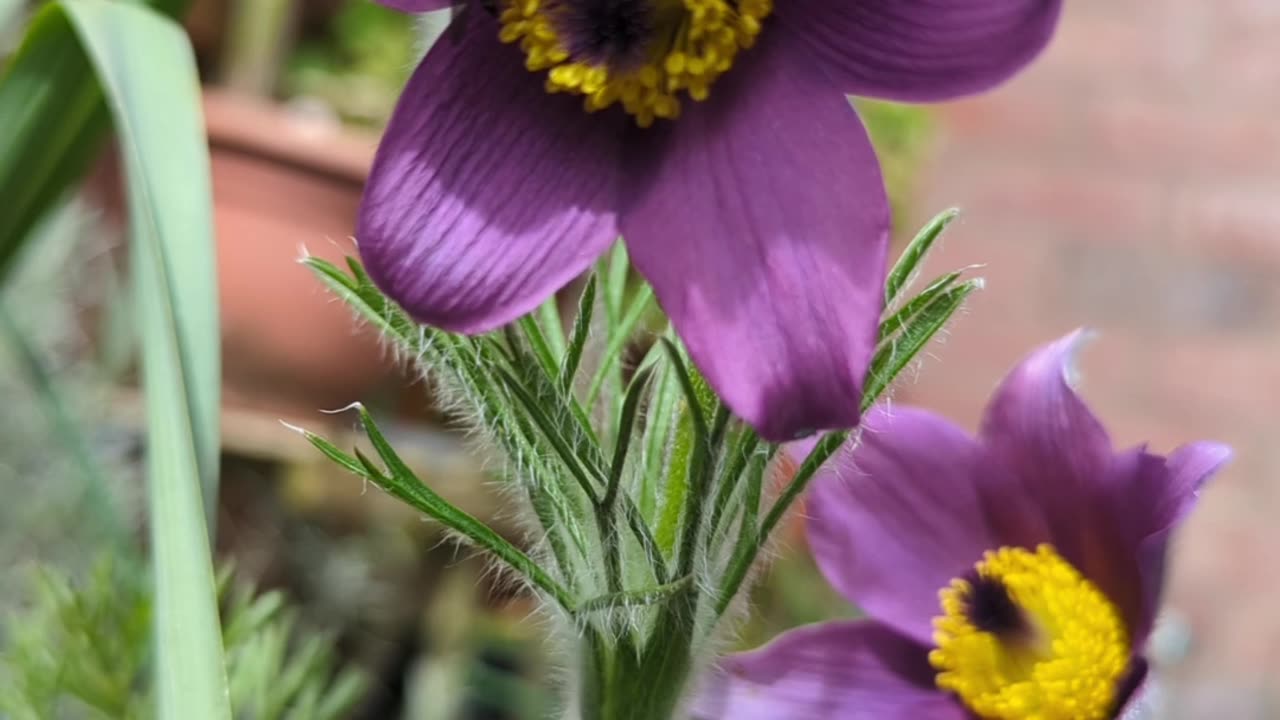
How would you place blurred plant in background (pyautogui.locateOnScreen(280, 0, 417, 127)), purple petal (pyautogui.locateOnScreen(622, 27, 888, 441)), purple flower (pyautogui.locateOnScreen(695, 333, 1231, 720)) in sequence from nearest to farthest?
purple petal (pyautogui.locateOnScreen(622, 27, 888, 441)) → purple flower (pyautogui.locateOnScreen(695, 333, 1231, 720)) → blurred plant in background (pyautogui.locateOnScreen(280, 0, 417, 127))

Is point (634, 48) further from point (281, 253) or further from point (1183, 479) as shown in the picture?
point (281, 253)

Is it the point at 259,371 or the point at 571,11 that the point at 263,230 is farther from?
the point at 571,11

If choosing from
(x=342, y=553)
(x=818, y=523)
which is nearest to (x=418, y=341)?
(x=818, y=523)

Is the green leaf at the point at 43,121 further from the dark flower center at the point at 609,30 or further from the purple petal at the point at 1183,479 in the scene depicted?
the purple petal at the point at 1183,479

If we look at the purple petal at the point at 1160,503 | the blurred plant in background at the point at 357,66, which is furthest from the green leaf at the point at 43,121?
the blurred plant in background at the point at 357,66

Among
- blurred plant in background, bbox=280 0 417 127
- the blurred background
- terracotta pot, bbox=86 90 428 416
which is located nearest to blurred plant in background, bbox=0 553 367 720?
the blurred background

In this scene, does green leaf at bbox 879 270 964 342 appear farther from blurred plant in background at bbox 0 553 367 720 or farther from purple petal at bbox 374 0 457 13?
blurred plant in background at bbox 0 553 367 720
